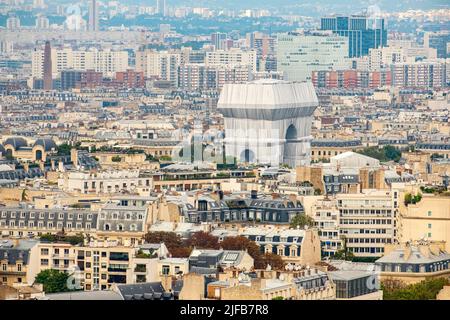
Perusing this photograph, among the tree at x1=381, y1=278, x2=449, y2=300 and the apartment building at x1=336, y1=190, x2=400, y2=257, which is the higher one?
the tree at x1=381, y1=278, x2=449, y2=300

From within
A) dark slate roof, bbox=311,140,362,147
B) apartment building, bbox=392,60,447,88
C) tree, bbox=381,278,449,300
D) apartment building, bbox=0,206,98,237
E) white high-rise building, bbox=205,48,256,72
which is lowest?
apartment building, bbox=392,60,447,88

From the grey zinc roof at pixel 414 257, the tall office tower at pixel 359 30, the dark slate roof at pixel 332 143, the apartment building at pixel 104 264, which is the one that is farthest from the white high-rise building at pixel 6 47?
the grey zinc roof at pixel 414 257

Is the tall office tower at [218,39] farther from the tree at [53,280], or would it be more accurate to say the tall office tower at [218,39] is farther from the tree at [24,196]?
the tree at [53,280]

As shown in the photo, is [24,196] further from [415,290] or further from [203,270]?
[415,290]

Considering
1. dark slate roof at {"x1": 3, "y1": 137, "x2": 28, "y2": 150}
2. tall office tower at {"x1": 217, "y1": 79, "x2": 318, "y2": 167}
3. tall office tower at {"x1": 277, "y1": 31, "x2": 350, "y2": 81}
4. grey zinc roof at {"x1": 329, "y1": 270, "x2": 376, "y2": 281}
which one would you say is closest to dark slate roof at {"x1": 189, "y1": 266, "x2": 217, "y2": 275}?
grey zinc roof at {"x1": 329, "y1": 270, "x2": 376, "y2": 281}

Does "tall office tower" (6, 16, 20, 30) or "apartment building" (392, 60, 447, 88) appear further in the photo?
"apartment building" (392, 60, 447, 88)

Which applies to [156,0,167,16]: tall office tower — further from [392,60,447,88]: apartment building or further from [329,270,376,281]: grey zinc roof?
[329,270,376,281]: grey zinc roof
